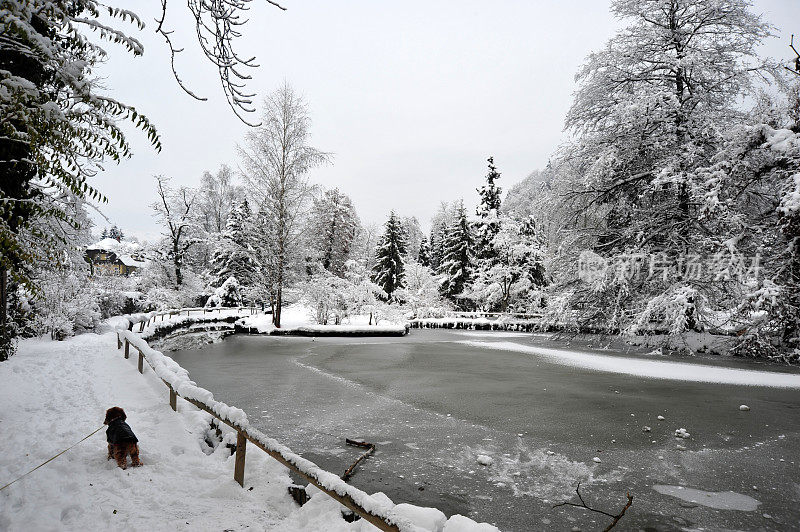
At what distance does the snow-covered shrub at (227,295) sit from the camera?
40.3 metres

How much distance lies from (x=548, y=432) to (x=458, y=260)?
36.7 meters

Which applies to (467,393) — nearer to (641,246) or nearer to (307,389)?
(307,389)

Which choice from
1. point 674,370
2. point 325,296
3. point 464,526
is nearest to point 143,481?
point 464,526

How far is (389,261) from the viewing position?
4384 centimetres

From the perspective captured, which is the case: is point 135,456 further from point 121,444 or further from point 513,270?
point 513,270

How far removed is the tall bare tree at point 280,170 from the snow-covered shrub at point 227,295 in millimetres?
17966

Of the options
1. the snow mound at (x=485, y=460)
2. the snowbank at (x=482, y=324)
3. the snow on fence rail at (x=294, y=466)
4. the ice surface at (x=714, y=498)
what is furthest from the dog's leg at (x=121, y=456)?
the snowbank at (x=482, y=324)

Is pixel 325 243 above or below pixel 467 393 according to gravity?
above

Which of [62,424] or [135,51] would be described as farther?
[62,424]

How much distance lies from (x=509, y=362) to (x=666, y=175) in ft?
27.2

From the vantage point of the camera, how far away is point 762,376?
11.6 meters

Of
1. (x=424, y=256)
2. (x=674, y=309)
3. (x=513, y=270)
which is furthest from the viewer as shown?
(x=424, y=256)

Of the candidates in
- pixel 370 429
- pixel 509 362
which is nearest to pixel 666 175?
pixel 509 362

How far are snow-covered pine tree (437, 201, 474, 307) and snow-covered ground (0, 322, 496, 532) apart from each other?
3664cm
